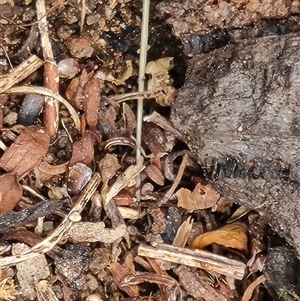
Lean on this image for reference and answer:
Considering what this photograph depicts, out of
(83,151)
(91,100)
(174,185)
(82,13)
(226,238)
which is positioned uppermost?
(82,13)

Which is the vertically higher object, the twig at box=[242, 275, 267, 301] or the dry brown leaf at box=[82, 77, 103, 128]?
the dry brown leaf at box=[82, 77, 103, 128]

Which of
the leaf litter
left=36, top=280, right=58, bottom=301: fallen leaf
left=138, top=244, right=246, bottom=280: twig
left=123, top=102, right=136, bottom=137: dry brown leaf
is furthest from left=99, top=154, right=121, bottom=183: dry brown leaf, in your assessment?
left=36, top=280, right=58, bottom=301: fallen leaf

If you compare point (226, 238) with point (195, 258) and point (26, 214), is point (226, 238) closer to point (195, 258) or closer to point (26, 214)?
point (195, 258)

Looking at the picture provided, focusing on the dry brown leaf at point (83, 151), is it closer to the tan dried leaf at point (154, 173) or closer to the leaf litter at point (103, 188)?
the leaf litter at point (103, 188)

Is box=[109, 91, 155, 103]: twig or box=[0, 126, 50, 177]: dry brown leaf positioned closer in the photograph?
box=[0, 126, 50, 177]: dry brown leaf

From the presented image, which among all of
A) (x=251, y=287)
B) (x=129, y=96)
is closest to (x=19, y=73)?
(x=129, y=96)

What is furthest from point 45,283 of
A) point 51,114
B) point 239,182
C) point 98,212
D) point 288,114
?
point 288,114

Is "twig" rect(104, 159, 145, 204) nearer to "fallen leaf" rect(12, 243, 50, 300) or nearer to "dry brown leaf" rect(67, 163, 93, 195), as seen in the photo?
"dry brown leaf" rect(67, 163, 93, 195)

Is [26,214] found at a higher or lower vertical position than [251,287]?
higher

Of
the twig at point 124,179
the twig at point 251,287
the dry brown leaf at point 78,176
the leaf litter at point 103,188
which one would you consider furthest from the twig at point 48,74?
the twig at point 251,287
